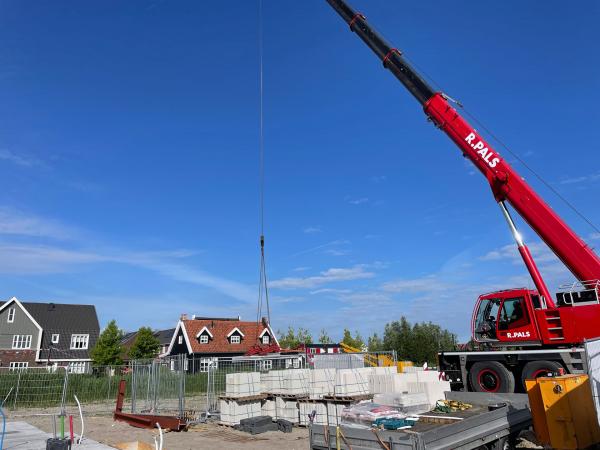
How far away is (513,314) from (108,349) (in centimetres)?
4049

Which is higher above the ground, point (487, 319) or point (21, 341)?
point (21, 341)

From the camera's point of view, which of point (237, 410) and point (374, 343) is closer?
point (237, 410)

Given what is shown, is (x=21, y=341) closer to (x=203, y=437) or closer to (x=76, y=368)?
(x=76, y=368)

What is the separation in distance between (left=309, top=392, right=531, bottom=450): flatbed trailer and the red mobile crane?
16.3ft

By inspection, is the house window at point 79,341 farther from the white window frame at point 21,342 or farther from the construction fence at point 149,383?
the construction fence at point 149,383

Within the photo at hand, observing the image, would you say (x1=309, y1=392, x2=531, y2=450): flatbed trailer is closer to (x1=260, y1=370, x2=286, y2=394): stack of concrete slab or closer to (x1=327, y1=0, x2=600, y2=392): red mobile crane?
(x1=327, y1=0, x2=600, y2=392): red mobile crane

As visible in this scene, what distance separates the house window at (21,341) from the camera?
1775 inches

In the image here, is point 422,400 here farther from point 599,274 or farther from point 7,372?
point 7,372

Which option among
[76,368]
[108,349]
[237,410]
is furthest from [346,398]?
[108,349]

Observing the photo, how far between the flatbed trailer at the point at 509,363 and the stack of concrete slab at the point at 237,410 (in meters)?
6.34

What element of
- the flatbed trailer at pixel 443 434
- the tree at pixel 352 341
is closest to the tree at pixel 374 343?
the tree at pixel 352 341

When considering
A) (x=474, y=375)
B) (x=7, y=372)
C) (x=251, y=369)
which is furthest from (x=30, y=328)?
(x=474, y=375)

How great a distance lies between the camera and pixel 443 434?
605 cm

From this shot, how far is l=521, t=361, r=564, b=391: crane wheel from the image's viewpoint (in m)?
12.1
